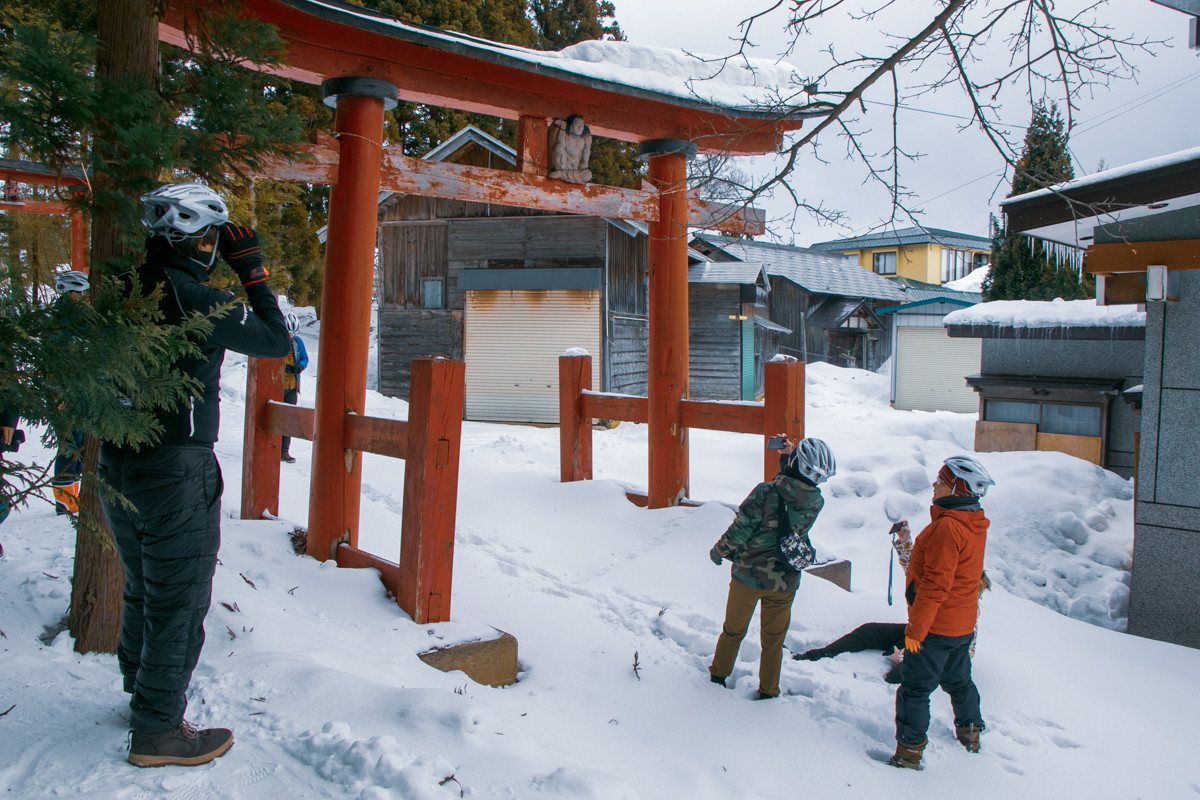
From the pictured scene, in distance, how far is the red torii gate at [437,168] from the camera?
183 inches

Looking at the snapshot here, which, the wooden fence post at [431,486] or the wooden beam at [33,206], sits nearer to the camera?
the wooden fence post at [431,486]

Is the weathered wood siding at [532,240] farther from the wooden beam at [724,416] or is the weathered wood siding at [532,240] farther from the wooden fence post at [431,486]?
the wooden fence post at [431,486]

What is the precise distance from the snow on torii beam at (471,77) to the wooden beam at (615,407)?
220 centimetres

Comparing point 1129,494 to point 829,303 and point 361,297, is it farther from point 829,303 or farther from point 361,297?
point 829,303

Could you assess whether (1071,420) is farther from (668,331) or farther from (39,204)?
(39,204)

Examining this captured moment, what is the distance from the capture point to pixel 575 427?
23.3 ft

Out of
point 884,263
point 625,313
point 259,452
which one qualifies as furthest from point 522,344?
point 884,263

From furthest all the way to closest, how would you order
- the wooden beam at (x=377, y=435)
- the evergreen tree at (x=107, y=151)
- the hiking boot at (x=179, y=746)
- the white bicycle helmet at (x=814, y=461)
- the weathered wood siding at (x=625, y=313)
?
the weathered wood siding at (x=625, y=313) < the wooden beam at (x=377, y=435) < the white bicycle helmet at (x=814, y=461) < the hiking boot at (x=179, y=746) < the evergreen tree at (x=107, y=151)

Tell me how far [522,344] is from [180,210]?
43.4 ft

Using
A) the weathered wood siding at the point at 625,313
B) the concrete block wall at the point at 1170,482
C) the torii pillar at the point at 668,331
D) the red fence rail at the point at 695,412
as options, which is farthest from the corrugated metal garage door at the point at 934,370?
the torii pillar at the point at 668,331

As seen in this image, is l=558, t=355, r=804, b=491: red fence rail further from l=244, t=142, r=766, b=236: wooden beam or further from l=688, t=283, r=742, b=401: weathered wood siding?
l=688, t=283, r=742, b=401: weathered wood siding

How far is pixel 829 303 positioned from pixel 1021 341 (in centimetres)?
1787

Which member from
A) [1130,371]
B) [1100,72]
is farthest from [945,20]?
[1130,371]

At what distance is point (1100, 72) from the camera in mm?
3951
